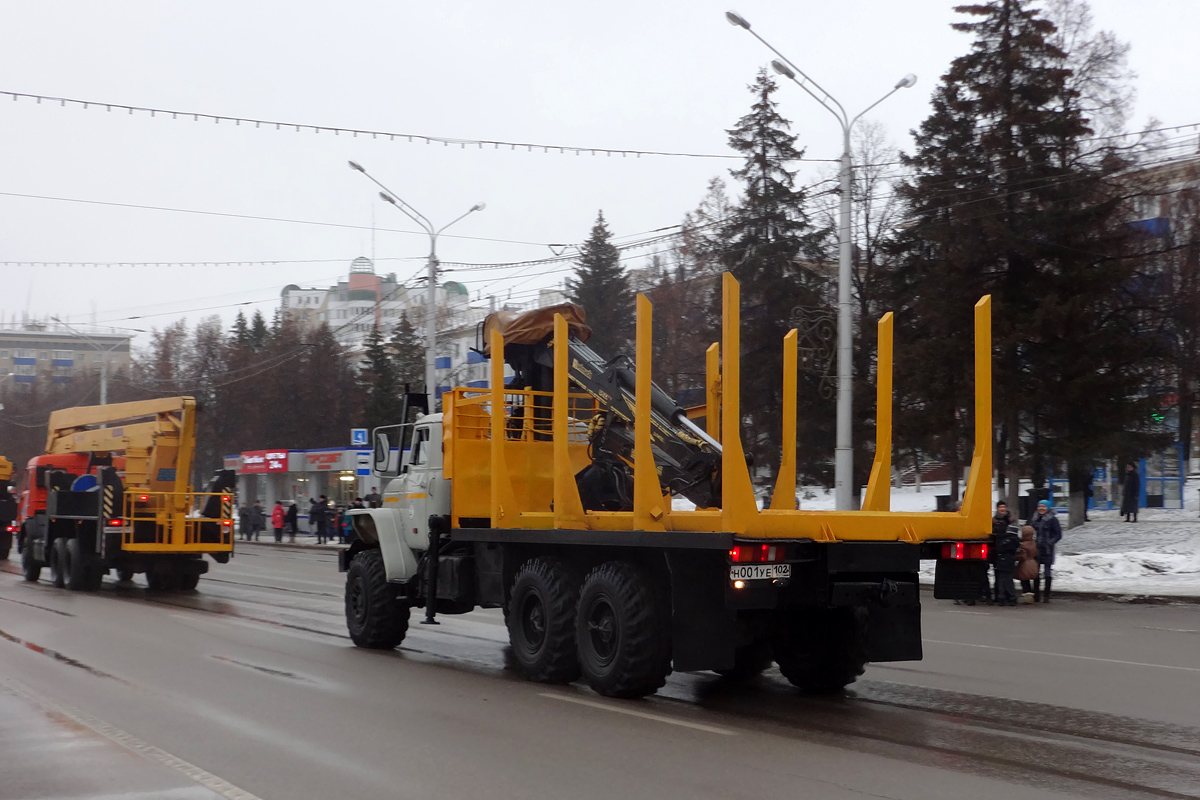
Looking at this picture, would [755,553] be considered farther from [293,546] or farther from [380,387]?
[380,387]

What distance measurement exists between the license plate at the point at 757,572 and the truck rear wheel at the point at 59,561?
1690cm

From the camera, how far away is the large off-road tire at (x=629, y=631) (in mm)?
8805

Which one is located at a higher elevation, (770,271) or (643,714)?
(770,271)

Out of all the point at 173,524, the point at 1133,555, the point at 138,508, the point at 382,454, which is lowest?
the point at 1133,555

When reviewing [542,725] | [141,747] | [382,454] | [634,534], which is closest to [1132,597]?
[382,454]

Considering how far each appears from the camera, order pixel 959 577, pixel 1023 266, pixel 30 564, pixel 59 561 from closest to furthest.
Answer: pixel 959 577
pixel 59 561
pixel 30 564
pixel 1023 266

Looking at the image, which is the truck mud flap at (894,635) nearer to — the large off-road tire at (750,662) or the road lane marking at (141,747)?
the large off-road tire at (750,662)

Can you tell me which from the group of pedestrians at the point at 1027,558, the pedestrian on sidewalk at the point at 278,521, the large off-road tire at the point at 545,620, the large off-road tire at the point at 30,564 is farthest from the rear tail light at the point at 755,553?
the pedestrian on sidewalk at the point at 278,521

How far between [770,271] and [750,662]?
28821mm

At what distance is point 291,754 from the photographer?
7.05 meters

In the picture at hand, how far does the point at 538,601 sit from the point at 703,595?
82.8 inches

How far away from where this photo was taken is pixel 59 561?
69.5 feet

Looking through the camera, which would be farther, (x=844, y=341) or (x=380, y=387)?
(x=380, y=387)

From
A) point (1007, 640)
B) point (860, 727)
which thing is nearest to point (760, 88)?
point (1007, 640)
